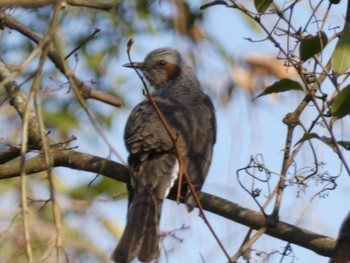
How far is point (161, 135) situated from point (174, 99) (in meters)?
0.93

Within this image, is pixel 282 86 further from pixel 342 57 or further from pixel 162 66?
pixel 162 66

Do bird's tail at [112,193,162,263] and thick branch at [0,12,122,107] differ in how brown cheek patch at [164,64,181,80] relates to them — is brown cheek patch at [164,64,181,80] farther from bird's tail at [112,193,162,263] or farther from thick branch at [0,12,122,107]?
thick branch at [0,12,122,107]

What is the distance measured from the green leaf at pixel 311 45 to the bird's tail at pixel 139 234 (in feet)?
3.21

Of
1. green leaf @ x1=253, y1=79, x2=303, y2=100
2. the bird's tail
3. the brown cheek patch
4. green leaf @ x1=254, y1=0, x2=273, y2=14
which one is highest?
the brown cheek patch

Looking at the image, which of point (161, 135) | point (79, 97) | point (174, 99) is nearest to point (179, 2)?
point (174, 99)

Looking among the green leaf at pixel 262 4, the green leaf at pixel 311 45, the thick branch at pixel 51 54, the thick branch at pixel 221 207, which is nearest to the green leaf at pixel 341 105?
the green leaf at pixel 311 45

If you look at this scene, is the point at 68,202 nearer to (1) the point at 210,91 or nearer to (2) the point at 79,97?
(1) the point at 210,91

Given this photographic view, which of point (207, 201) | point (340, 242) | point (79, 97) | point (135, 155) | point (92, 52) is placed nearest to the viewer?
point (340, 242)

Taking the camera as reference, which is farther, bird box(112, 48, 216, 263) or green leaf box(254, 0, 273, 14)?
bird box(112, 48, 216, 263)

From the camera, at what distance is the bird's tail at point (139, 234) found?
14.1 feet

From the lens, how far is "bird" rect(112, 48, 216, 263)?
4.45m

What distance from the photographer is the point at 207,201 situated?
4.39 meters

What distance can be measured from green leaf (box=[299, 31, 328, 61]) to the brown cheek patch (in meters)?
3.46

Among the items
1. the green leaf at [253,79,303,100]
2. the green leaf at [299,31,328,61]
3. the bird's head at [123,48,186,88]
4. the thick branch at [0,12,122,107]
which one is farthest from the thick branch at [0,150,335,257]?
the bird's head at [123,48,186,88]
